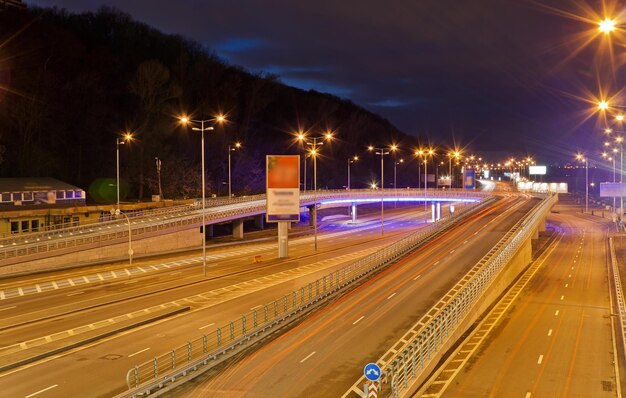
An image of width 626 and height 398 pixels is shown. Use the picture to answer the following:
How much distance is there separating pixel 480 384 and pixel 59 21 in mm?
124756

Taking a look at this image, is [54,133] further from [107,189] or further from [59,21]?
[59,21]

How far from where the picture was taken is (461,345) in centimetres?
2914

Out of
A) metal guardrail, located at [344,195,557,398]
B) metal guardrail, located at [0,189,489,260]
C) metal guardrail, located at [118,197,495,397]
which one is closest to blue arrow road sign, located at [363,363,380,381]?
metal guardrail, located at [344,195,557,398]

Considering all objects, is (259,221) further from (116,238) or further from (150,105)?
(116,238)

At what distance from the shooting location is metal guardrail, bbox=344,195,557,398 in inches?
773

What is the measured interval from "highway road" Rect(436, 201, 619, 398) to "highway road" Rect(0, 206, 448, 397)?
44.3 feet

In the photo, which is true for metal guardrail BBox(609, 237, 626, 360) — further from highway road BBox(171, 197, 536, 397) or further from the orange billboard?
the orange billboard

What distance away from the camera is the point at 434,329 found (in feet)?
81.5

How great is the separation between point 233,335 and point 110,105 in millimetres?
82073

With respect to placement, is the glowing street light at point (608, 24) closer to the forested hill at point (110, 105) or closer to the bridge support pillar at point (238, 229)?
the bridge support pillar at point (238, 229)

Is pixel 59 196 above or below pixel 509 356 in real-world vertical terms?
above

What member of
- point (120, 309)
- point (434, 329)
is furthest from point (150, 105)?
point (434, 329)

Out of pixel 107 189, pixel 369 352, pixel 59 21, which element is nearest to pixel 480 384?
pixel 369 352

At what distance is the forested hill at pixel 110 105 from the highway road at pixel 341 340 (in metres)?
53.6
